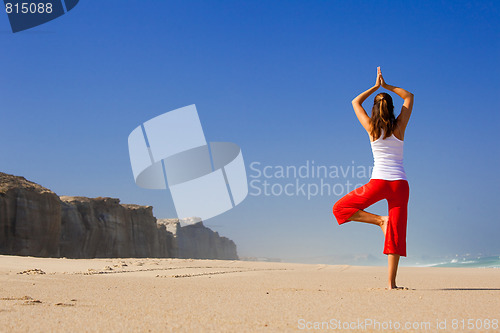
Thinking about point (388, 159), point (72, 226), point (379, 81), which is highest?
point (72, 226)

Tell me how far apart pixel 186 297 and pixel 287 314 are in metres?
1.37

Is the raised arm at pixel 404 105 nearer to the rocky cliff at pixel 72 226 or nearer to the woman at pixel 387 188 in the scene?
the woman at pixel 387 188

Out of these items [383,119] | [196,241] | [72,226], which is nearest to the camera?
[383,119]

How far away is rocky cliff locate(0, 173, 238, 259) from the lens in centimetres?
3962

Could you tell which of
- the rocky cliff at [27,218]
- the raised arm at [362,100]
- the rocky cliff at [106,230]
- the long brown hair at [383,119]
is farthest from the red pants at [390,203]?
the rocky cliff at [106,230]

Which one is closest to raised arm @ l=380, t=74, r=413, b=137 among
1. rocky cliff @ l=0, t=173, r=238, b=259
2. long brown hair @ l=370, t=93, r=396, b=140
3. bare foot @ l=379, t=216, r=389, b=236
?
long brown hair @ l=370, t=93, r=396, b=140

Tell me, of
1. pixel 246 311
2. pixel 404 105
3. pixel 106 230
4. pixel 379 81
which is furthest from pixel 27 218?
pixel 246 311

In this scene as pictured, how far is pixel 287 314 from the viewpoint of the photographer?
10.9 ft

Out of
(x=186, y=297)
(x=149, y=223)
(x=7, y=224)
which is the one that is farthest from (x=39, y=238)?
(x=186, y=297)

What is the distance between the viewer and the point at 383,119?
17.1 feet

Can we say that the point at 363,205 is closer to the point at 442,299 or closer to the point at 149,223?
the point at 442,299

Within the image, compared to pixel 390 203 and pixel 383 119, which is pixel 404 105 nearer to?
pixel 383 119

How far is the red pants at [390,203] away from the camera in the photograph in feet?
16.8

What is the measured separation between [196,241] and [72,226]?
227 feet
